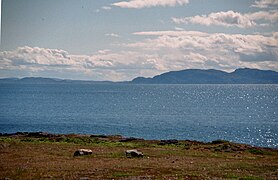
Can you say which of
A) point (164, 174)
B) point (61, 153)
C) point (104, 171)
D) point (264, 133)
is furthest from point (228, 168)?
point (264, 133)

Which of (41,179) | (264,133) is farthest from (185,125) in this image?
→ (41,179)

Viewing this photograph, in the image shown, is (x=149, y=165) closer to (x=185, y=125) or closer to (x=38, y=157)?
(x=38, y=157)

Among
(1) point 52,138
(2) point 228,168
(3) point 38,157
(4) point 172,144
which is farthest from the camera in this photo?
(1) point 52,138

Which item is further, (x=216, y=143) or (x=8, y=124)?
(x=8, y=124)

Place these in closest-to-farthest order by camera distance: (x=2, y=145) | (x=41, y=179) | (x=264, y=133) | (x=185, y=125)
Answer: (x=41, y=179) < (x=2, y=145) < (x=264, y=133) < (x=185, y=125)

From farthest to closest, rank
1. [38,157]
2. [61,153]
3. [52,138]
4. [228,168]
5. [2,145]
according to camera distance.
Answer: [52,138]
[2,145]
[61,153]
[38,157]
[228,168]

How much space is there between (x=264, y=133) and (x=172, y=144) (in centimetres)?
5923

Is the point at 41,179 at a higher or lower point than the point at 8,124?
higher

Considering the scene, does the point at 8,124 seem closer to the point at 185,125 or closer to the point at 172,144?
the point at 185,125

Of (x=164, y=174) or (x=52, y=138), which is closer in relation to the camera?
(x=164, y=174)

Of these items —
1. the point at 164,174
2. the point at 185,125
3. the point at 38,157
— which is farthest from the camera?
the point at 185,125

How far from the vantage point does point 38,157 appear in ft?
133

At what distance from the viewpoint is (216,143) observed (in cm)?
6112

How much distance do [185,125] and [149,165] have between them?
88.4 meters
